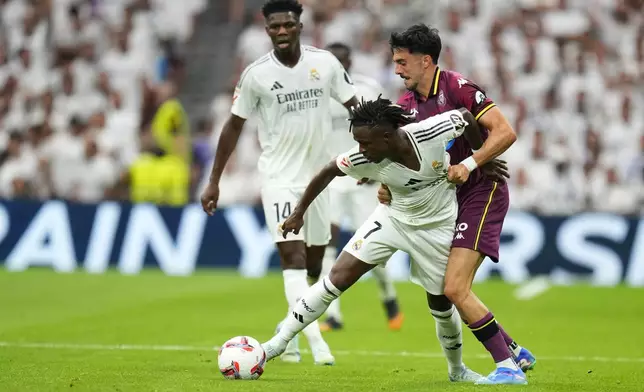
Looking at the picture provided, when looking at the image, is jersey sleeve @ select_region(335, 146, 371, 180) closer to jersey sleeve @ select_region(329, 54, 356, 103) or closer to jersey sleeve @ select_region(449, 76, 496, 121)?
jersey sleeve @ select_region(449, 76, 496, 121)

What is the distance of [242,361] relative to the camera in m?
8.32

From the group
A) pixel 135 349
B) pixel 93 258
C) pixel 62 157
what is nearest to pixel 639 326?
pixel 135 349

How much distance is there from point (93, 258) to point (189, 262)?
164 cm

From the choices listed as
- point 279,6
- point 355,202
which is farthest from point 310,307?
point 355,202

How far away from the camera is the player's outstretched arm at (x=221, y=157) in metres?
9.76

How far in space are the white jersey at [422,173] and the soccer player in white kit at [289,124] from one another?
1.71 meters

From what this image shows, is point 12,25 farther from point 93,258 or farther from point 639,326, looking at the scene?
point 639,326

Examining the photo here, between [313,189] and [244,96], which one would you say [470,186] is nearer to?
[313,189]

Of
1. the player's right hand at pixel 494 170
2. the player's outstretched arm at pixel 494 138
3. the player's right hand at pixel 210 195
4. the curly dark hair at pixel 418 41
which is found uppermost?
the curly dark hair at pixel 418 41

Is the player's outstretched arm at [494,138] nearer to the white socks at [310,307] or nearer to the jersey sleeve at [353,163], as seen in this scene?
the jersey sleeve at [353,163]

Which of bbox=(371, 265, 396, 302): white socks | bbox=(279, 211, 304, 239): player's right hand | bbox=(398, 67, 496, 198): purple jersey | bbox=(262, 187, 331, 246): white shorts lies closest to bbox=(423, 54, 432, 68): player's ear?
bbox=(398, 67, 496, 198): purple jersey

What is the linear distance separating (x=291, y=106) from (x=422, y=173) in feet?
7.30

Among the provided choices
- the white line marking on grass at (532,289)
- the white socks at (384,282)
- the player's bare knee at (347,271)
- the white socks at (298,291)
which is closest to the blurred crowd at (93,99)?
the white line marking on grass at (532,289)

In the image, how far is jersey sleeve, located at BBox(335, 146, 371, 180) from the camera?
810cm
